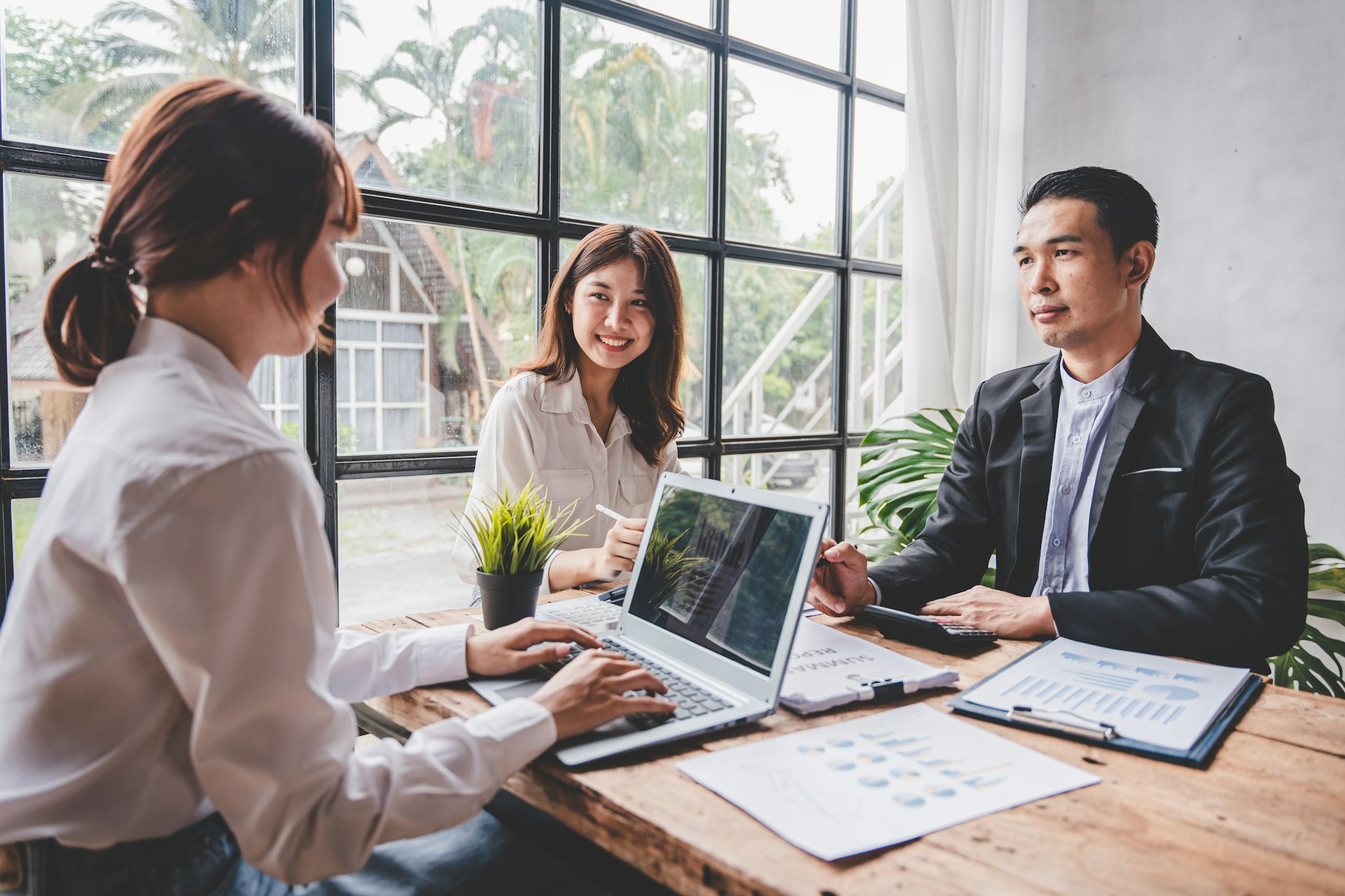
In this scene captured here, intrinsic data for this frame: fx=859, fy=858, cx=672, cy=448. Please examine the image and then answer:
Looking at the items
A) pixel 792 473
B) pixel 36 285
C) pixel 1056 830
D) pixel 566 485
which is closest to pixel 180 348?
pixel 1056 830

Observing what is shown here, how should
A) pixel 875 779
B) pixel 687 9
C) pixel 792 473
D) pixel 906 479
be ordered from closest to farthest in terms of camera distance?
pixel 875 779, pixel 906 479, pixel 687 9, pixel 792 473

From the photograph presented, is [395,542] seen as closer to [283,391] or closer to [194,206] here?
[283,391]

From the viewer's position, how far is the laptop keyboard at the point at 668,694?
96 cm

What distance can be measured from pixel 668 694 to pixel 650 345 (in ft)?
4.56

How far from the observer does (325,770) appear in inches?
29.9

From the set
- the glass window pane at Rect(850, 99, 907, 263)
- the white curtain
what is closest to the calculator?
the white curtain

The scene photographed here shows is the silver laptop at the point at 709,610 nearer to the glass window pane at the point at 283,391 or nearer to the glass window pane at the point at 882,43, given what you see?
the glass window pane at the point at 283,391

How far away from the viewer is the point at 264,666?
737 millimetres

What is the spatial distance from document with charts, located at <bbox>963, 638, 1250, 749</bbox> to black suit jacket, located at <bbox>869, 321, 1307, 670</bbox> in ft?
0.49

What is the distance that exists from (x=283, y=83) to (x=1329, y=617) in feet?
9.80

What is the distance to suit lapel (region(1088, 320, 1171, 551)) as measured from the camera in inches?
67.0

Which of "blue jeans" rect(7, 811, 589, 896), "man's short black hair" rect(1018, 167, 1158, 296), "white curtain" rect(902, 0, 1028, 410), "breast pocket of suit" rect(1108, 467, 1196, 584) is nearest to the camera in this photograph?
"blue jeans" rect(7, 811, 589, 896)

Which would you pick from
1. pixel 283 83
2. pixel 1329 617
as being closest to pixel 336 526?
pixel 283 83

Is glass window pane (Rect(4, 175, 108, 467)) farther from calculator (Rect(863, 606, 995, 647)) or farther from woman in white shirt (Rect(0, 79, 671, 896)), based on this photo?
calculator (Rect(863, 606, 995, 647))
